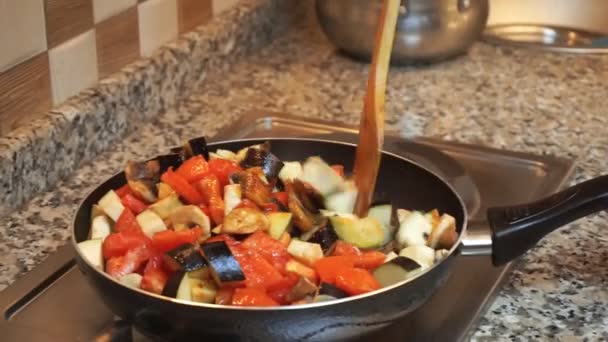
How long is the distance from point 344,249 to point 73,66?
1.47 ft

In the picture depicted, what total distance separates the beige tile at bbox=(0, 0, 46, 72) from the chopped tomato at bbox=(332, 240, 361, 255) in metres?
0.40

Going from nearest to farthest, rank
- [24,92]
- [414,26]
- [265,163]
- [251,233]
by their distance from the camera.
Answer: [251,233]
[265,163]
[24,92]
[414,26]

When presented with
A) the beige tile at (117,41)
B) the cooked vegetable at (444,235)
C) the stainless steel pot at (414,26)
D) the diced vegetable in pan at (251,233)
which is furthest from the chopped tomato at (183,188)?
the stainless steel pot at (414,26)

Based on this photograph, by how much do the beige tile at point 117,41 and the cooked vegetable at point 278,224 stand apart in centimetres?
42

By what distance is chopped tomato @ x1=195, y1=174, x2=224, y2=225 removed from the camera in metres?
0.74

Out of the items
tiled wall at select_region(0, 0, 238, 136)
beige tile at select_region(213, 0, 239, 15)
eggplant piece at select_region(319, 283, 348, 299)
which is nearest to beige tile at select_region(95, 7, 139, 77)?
tiled wall at select_region(0, 0, 238, 136)

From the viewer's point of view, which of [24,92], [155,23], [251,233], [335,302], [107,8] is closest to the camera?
[335,302]

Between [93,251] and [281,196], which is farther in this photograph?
[281,196]

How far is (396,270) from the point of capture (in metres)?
0.67

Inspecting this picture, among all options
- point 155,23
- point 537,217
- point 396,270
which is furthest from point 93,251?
point 155,23

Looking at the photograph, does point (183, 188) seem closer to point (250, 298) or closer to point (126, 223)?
point (126, 223)

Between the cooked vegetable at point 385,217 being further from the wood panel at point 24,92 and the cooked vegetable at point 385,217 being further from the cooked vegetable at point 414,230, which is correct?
the wood panel at point 24,92

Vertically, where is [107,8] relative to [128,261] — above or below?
above

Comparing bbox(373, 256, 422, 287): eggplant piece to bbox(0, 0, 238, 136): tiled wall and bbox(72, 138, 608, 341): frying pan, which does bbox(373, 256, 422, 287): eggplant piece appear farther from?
bbox(0, 0, 238, 136): tiled wall
